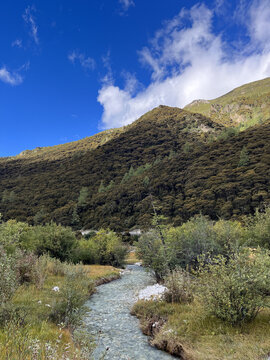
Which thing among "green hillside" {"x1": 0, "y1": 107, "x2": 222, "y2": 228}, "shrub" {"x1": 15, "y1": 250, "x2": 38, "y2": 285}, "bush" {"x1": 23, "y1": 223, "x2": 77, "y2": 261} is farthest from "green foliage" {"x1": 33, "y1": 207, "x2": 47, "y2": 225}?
"shrub" {"x1": 15, "y1": 250, "x2": 38, "y2": 285}

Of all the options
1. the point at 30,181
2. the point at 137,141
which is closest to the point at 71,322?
the point at 30,181

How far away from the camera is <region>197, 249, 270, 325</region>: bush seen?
738cm

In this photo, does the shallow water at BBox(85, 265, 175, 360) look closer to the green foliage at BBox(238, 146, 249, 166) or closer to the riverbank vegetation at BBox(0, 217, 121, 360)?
the riverbank vegetation at BBox(0, 217, 121, 360)

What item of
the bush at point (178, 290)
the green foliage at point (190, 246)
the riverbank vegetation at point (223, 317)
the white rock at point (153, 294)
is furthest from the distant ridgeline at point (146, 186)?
the riverbank vegetation at point (223, 317)

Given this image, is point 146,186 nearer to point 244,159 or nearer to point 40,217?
point 244,159

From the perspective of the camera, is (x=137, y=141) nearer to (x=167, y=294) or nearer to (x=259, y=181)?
(x=259, y=181)

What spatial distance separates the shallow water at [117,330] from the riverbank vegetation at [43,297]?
811 millimetres

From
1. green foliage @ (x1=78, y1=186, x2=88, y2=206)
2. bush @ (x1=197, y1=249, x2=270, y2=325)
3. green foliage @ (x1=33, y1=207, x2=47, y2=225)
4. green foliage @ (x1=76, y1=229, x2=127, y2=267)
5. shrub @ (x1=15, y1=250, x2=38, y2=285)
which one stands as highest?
green foliage @ (x1=78, y1=186, x2=88, y2=206)

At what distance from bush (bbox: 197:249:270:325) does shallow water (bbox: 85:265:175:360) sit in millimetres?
2507

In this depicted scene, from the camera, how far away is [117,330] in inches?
372

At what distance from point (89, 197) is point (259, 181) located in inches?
3090

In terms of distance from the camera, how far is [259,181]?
68.9 meters

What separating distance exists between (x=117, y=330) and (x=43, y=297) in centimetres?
423

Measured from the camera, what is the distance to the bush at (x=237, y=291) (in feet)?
24.2
